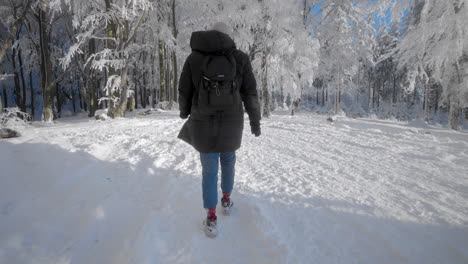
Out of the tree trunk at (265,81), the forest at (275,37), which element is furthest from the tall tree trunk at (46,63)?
the tree trunk at (265,81)

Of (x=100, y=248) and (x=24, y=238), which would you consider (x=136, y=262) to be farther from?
(x=24, y=238)

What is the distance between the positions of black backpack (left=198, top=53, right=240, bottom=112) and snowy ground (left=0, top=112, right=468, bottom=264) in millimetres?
1212

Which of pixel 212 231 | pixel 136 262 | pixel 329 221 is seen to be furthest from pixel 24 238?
pixel 329 221

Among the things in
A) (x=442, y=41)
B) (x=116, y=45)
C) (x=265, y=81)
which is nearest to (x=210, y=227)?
(x=116, y=45)

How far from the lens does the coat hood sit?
1.99m

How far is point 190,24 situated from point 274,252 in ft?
50.8

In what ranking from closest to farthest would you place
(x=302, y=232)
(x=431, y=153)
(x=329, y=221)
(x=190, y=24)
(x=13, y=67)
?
(x=302, y=232), (x=329, y=221), (x=431, y=153), (x=190, y=24), (x=13, y=67)

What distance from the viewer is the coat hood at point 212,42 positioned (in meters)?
1.99

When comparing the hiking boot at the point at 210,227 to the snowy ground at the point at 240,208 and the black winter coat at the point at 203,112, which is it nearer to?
the snowy ground at the point at 240,208

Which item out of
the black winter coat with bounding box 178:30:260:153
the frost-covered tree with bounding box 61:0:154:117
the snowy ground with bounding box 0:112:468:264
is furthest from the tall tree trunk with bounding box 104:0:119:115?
the black winter coat with bounding box 178:30:260:153

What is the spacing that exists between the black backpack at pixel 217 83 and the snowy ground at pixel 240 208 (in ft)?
3.98

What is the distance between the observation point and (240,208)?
258cm

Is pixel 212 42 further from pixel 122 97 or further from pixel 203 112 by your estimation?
pixel 122 97

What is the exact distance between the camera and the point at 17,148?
167 inches
